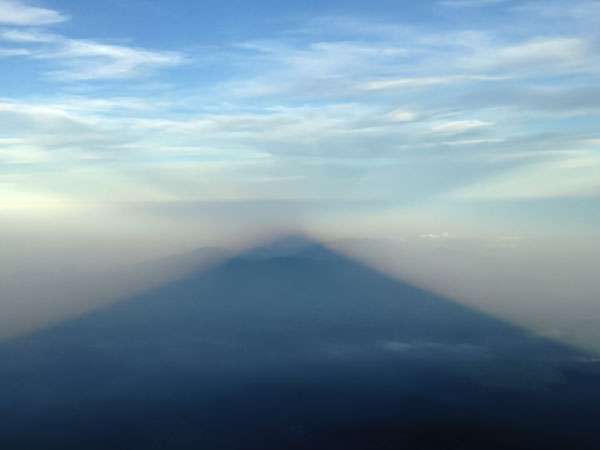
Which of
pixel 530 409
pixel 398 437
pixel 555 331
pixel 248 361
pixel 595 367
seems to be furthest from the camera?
pixel 555 331

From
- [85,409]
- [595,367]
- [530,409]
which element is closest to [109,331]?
[85,409]

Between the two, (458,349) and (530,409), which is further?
(458,349)

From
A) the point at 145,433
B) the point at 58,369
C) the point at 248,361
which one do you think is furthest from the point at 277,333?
the point at 145,433

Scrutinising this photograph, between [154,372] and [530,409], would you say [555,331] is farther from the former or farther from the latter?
[154,372]

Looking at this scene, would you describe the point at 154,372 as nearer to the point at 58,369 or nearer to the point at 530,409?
the point at 58,369

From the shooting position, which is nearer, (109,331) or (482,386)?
(482,386)

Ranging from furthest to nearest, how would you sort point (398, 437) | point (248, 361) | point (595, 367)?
point (248, 361), point (595, 367), point (398, 437)
